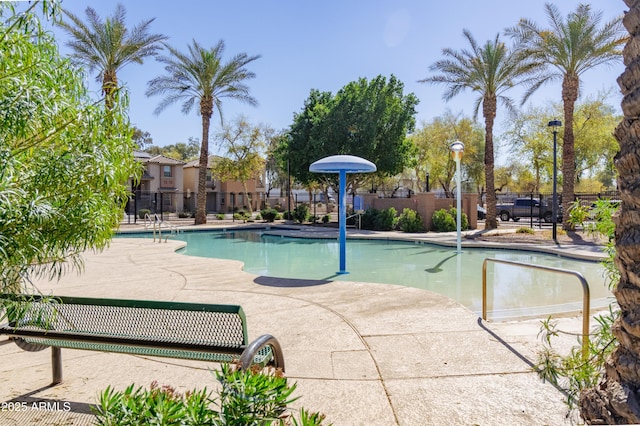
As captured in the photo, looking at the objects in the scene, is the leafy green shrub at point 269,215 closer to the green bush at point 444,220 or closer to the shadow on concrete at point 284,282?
the green bush at point 444,220

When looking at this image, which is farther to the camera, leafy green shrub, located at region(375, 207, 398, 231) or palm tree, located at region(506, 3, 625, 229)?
leafy green shrub, located at region(375, 207, 398, 231)

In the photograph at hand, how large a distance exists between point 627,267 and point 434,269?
9.68m

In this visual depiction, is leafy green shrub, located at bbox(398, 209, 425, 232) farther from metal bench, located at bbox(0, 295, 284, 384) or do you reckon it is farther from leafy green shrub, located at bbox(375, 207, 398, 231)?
metal bench, located at bbox(0, 295, 284, 384)

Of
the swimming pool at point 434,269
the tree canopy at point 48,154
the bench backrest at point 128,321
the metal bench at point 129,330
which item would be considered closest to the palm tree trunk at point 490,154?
the swimming pool at point 434,269

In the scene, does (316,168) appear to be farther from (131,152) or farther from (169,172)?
(169,172)

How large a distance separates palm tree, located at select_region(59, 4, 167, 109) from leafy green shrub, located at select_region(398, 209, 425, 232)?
607 inches

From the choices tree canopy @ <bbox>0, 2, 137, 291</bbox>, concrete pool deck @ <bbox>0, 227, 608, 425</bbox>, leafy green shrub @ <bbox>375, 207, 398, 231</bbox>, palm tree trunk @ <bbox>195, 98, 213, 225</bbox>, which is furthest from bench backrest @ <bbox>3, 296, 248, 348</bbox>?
palm tree trunk @ <bbox>195, 98, 213, 225</bbox>

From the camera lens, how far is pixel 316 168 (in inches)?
405

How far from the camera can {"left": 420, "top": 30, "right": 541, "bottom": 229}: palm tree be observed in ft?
65.0

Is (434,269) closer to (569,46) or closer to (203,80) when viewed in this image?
(569,46)

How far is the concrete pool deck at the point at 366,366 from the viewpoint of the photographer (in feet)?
10.1

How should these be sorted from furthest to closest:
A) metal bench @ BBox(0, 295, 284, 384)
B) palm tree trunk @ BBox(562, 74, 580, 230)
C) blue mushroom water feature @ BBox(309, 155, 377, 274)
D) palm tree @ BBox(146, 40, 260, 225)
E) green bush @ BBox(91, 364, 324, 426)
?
palm tree @ BBox(146, 40, 260, 225) → palm tree trunk @ BBox(562, 74, 580, 230) → blue mushroom water feature @ BBox(309, 155, 377, 274) → metal bench @ BBox(0, 295, 284, 384) → green bush @ BBox(91, 364, 324, 426)

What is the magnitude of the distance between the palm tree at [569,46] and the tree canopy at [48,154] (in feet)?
59.3

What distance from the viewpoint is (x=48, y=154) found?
256 cm
